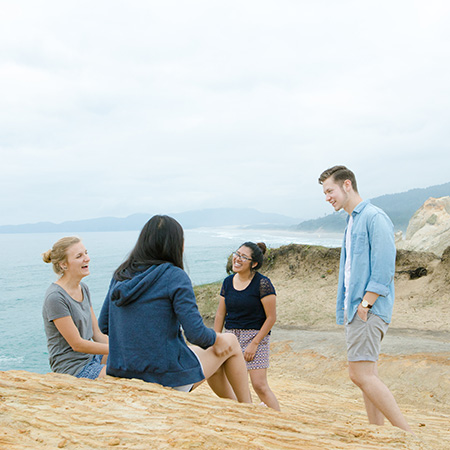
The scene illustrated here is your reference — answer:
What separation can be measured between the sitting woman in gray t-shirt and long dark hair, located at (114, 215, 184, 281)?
2.70ft

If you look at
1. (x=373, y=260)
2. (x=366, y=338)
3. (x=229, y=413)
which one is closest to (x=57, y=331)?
(x=229, y=413)

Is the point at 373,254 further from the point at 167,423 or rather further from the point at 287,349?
the point at 287,349

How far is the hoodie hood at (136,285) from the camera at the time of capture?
8.84ft

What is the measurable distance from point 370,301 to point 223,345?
1.11m

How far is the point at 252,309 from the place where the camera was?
437 centimetres

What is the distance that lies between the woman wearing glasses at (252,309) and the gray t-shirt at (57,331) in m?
1.48

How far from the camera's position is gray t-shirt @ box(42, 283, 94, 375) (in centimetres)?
339

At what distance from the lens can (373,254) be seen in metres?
3.29

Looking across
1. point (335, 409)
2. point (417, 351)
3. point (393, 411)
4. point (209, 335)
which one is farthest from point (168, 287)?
point (417, 351)

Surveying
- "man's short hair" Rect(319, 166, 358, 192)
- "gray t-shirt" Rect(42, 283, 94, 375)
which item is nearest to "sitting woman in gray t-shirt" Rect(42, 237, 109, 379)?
"gray t-shirt" Rect(42, 283, 94, 375)

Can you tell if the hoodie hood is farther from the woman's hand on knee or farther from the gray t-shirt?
the gray t-shirt

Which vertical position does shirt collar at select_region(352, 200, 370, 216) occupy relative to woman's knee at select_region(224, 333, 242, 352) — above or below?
above

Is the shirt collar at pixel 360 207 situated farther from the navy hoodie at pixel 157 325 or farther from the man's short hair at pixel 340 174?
the navy hoodie at pixel 157 325

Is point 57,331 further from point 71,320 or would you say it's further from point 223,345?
point 223,345
